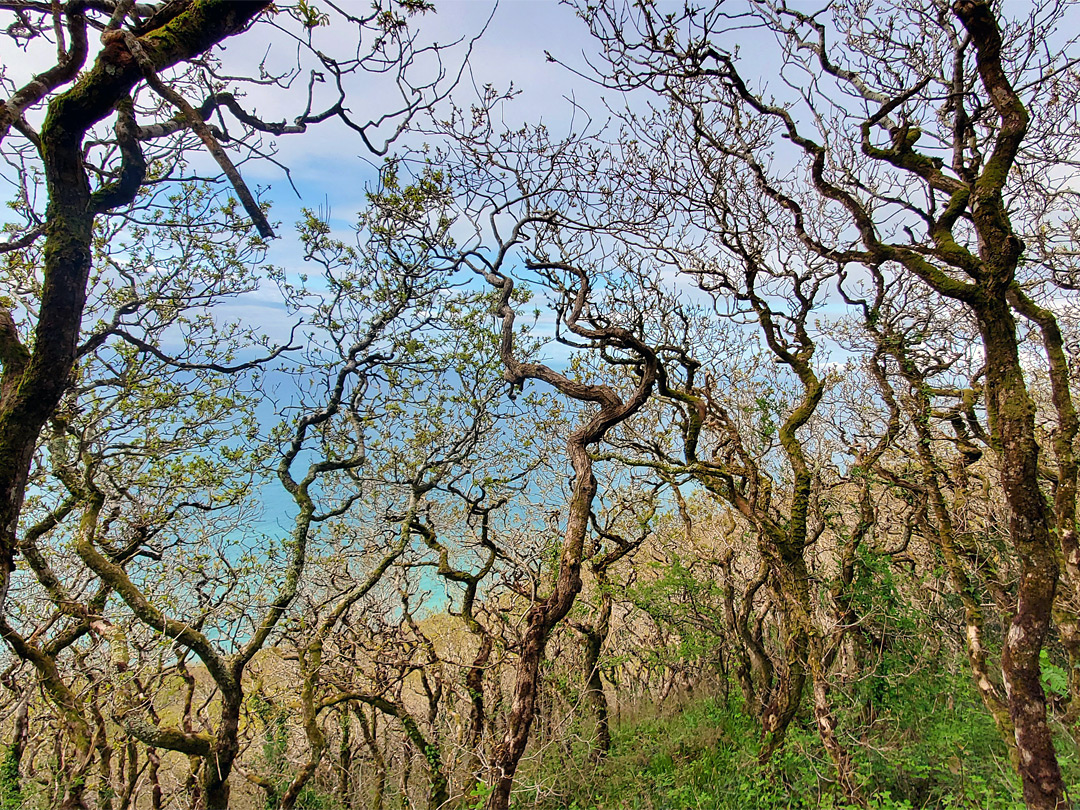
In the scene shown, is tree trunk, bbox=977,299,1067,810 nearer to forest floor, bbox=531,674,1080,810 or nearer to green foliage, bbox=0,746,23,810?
forest floor, bbox=531,674,1080,810

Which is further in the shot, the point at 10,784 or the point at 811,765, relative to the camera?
the point at 10,784

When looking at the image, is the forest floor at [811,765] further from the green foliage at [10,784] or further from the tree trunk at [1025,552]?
the green foliage at [10,784]

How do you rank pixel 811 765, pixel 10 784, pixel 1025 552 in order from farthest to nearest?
pixel 10 784 < pixel 811 765 < pixel 1025 552

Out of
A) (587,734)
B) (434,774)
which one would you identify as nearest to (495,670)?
(434,774)

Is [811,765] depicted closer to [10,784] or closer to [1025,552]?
[1025,552]

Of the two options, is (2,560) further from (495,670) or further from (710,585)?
(710,585)

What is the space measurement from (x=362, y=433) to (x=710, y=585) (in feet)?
18.6

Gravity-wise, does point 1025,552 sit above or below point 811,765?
above

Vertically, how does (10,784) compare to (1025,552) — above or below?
below

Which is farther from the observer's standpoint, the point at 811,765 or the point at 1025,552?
the point at 811,765

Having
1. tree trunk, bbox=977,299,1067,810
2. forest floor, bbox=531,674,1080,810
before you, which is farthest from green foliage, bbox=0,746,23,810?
tree trunk, bbox=977,299,1067,810

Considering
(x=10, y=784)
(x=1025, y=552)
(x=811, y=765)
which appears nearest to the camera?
(x=1025, y=552)

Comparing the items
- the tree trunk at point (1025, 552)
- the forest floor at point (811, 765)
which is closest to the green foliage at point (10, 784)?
the forest floor at point (811, 765)

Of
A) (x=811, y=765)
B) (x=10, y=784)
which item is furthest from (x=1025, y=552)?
(x=10, y=784)
